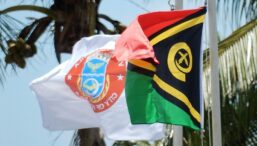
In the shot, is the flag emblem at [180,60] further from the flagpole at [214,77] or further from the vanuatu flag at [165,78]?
the flagpole at [214,77]

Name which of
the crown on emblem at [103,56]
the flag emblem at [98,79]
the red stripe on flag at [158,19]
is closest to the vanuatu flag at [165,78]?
the red stripe on flag at [158,19]

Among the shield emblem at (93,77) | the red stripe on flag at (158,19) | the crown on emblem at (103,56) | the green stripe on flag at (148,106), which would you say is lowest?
the green stripe on flag at (148,106)

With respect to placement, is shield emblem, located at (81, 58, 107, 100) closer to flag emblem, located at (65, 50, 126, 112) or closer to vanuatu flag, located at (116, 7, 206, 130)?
flag emblem, located at (65, 50, 126, 112)

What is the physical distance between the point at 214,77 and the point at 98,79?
1679mm

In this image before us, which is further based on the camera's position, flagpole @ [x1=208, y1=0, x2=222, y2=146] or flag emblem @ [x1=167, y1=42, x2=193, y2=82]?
flag emblem @ [x1=167, y1=42, x2=193, y2=82]

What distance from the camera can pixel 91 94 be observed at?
12094mm

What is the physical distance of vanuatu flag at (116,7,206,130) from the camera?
10789 millimetres

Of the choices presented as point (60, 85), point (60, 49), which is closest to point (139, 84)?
point (60, 85)

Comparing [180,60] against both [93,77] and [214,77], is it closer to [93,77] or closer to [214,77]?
[214,77]

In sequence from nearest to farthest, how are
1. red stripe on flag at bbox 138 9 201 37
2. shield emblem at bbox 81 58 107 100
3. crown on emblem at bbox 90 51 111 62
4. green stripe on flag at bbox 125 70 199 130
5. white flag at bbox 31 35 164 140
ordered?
green stripe on flag at bbox 125 70 199 130 → red stripe on flag at bbox 138 9 201 37 → white flag at bbox 31 35 164 140 → shield emblem at bbox 81 58 107 100 → crown on emblem at bbox 90 51 111 62

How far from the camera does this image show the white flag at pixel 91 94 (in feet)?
39.3

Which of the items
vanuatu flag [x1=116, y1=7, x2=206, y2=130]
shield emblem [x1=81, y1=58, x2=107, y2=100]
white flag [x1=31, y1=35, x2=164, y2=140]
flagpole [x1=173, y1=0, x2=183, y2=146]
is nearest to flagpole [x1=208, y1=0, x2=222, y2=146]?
vanuatu flag [x1=116, y1=7, x2=206, y2=130]

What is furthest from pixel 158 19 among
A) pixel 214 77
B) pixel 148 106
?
pixel 148 106

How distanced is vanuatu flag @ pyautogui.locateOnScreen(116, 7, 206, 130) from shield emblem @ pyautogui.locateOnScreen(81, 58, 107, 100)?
963 mm
